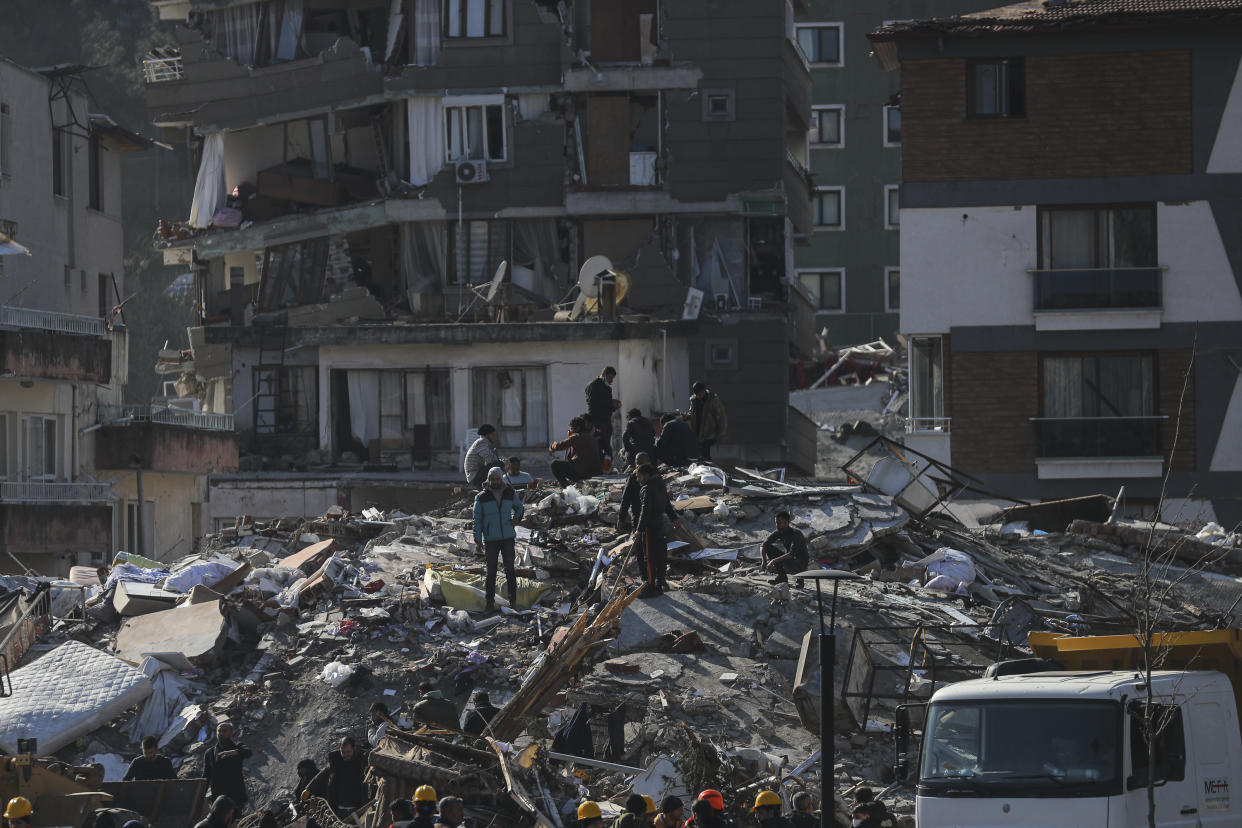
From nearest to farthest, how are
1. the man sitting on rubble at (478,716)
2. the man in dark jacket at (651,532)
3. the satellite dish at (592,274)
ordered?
the man sitting on rubble at (478,716) < the man in dark jacket at (651,532) < the satellite dish at (592,274)

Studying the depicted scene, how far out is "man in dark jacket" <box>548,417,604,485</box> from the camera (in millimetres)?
25578

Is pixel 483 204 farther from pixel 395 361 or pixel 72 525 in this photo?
pixel 72 525

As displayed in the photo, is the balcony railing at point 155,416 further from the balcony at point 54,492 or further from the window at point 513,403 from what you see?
the window at point 513,403

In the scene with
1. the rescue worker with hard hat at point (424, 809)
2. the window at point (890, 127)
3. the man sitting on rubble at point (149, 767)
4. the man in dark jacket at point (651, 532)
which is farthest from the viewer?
the window at point (890, 127)

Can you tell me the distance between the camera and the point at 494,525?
2020 centimetres

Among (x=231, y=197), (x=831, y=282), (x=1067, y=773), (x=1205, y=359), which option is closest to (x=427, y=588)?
(x=1067, y=773)

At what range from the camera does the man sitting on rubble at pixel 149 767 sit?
55.6ft

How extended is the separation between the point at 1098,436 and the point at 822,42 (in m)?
31.8

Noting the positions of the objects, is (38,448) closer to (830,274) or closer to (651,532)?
(651,532)

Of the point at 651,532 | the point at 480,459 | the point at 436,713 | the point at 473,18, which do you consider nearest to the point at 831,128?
the point at 473,18

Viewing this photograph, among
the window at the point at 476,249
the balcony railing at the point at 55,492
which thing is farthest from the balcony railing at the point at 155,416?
the window at the point at 476,249

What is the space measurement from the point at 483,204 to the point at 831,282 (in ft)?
72.9

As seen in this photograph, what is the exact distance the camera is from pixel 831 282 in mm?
62531

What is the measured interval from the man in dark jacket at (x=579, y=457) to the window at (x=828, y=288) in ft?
123
